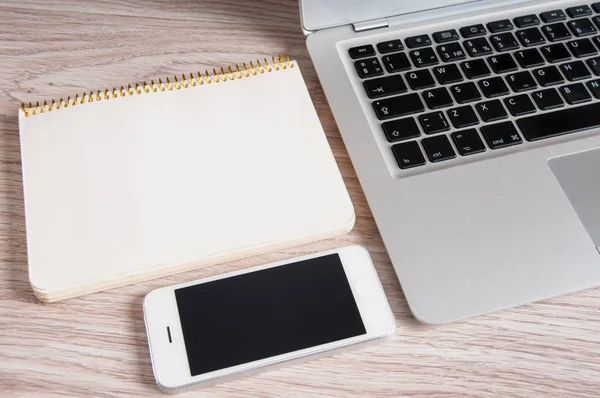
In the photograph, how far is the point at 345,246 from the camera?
0.46 meters

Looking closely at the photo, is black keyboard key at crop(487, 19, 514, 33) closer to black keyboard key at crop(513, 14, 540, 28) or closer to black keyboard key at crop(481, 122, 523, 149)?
black keyboard key at crop(513, 14, 540, 28)

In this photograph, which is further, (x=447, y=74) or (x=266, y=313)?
(x=447, y=74)

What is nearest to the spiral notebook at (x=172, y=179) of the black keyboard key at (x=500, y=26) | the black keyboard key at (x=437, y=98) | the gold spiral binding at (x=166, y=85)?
the gold spiral binding at (x=166, y=85)

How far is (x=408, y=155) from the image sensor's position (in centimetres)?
49

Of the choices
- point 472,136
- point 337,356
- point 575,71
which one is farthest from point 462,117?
point 337,356

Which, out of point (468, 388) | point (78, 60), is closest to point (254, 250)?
point (468, 388)

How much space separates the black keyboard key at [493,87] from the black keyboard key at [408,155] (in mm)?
92

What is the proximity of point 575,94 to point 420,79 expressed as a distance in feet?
0.46

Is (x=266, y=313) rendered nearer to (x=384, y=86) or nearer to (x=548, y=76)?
(x=384, y=86)

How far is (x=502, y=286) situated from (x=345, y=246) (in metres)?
0.12

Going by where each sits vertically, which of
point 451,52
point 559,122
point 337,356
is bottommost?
point 337,356

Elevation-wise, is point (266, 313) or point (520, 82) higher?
point (520, 82)

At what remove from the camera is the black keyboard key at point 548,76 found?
544 millimetres

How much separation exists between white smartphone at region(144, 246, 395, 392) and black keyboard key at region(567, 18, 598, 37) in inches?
13.1
